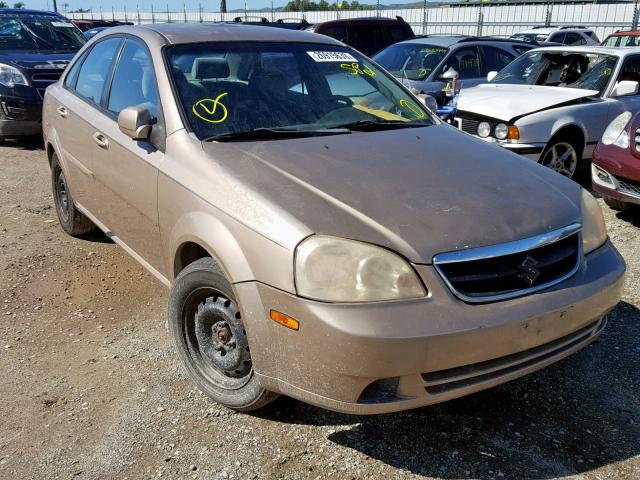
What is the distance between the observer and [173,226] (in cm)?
301

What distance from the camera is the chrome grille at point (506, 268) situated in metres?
2.38

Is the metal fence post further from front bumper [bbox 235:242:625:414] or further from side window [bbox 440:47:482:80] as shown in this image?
front bumper [bbox 235:242:625:414]

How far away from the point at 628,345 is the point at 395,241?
194cm

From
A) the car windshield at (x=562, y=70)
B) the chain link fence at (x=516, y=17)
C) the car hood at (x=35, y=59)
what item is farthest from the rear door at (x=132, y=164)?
the chain link fence at (x=516, y=17)

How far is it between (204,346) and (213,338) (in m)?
0.09

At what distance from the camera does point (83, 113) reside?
4.14 meters

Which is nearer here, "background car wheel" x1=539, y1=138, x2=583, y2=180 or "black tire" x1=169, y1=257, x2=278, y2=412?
"black tire" x1=169, y1=257, x2=278, y2=412

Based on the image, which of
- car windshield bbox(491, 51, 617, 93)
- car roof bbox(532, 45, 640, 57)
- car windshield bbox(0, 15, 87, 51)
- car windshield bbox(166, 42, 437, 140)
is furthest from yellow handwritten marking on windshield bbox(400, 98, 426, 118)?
car windshield bbox(0, 15, 87, 51)

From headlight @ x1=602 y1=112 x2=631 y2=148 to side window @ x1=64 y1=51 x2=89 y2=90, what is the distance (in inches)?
177

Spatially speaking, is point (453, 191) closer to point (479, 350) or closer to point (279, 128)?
point (479, 350)

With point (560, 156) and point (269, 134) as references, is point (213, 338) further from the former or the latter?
point (560, 156)

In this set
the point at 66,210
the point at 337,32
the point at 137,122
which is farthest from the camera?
the point at 337,32

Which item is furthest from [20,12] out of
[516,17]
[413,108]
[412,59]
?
[516,17]

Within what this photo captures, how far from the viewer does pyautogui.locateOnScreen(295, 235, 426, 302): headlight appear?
231 cm
